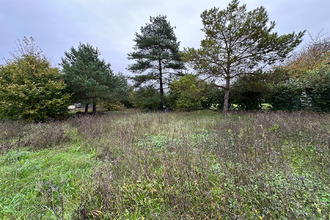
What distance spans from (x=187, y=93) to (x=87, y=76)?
24.6 ft

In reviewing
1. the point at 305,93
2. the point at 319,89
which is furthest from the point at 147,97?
the point at 319,89

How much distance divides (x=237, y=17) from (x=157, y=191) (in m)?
9.16

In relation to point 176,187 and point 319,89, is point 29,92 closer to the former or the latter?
point 176,187

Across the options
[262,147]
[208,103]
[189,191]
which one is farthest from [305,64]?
[189,191]

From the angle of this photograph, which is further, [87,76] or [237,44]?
[87,76]

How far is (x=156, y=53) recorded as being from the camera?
10031 millimetres

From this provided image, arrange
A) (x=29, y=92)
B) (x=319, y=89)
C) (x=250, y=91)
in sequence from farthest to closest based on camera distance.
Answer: (x=250, y=91)
(x=319, y=89)
(x=29, y=92)

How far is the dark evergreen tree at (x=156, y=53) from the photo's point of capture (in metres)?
10.3

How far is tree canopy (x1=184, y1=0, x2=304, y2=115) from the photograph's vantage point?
240 inches

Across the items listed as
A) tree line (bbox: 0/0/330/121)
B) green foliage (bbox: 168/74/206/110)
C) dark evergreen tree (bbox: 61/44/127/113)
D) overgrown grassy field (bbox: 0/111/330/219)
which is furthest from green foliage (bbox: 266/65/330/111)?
dark evergreen tree (bbox: 61/44/127/113)

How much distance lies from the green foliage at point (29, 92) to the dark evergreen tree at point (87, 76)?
1024 millimetres

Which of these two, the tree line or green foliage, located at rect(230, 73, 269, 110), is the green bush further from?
green foliage, located at rect(230, 73, 269, 110)

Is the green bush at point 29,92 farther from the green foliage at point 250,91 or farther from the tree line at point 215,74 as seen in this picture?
the green foliage at point 250,91

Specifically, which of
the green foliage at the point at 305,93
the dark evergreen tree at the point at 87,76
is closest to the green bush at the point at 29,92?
the dark evergreen tree at the point at 87,76
